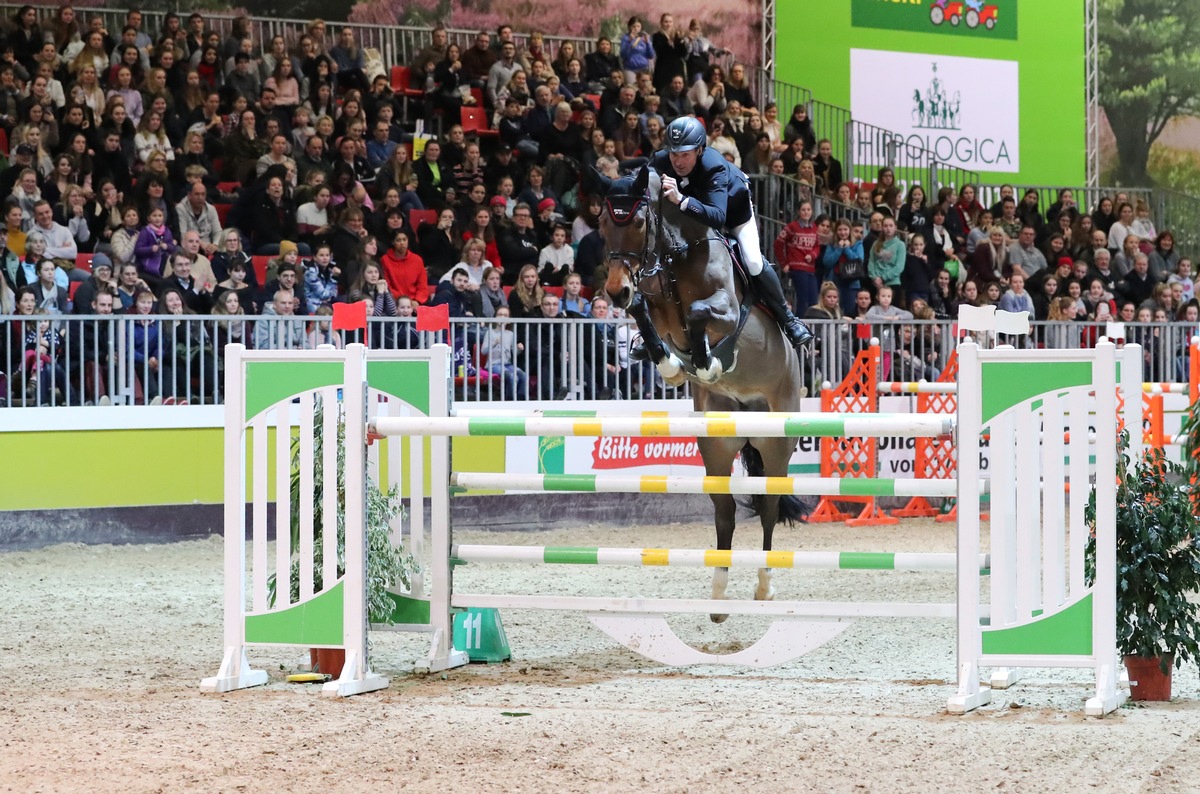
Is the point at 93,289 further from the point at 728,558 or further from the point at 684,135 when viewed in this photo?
the point at 728,558

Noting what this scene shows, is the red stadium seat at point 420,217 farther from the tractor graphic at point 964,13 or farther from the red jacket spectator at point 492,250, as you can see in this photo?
the tractor graphic at point 964,13

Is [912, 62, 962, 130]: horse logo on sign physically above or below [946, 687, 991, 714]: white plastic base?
above

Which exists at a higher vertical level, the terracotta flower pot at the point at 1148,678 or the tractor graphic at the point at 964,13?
the tractor graphic at the point at 964,13

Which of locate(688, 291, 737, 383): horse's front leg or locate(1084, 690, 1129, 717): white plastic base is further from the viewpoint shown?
locate(688, 291, 737, 383): horse's front leg

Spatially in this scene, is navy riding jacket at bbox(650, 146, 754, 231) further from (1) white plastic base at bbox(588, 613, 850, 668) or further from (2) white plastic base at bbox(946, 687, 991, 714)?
(2) white plastic base at bbox(946, 687, 991, 714)

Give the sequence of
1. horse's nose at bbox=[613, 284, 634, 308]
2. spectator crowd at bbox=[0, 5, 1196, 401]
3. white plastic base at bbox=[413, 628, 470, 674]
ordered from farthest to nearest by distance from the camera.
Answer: spectator crowd at bbox=[0, 5, 1196, 401], horse's nose at bbox=[613, 284, 634, 308], white plastic base at bbox=[413, 628, 470, 674]

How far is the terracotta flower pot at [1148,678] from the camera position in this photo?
200 inches

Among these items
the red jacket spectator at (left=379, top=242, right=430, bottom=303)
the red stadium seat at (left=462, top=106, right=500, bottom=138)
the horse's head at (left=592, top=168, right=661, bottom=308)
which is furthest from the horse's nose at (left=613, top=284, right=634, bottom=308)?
the red stadium seat at (left=462, top=106, right=500, bottom=138)

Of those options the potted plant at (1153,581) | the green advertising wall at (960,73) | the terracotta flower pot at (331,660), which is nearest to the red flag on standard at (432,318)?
the terracotta flower pot at (331,660)

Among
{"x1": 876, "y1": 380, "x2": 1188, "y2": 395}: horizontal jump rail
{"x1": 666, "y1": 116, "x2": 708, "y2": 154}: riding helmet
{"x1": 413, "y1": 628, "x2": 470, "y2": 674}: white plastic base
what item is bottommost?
{"x1": 413, "y1": 628, "x2": 470, "y2": 674}: white plastic base

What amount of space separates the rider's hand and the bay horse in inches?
1.5

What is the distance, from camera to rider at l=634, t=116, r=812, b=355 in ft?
22.4

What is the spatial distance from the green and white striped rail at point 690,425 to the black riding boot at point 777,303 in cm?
194

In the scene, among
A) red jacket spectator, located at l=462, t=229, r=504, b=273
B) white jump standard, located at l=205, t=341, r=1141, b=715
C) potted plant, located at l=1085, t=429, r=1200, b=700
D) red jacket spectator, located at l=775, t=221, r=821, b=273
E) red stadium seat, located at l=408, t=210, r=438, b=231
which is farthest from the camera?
red jacket spectator, located at l=775, t=221, r=821, b=273
